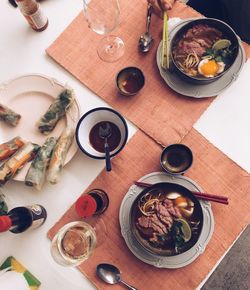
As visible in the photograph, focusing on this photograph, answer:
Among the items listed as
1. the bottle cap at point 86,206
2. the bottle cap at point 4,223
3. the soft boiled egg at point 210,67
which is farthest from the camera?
the soft boiled egg at point 210,67

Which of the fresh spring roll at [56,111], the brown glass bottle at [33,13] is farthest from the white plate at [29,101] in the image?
the brown glass bottle at [33,13]

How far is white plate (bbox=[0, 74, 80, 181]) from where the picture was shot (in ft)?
5.52

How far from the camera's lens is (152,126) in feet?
5.41

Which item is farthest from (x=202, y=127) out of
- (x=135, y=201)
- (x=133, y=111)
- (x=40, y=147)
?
(x=40, y=147)

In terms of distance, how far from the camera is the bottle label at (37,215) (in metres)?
1.56

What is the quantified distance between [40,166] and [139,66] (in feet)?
1.86

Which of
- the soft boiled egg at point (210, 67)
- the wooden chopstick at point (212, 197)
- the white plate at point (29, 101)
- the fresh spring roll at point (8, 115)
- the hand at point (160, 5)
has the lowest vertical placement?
the fresh spring roll at point (8, 115)

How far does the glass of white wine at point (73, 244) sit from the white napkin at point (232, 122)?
1.93 feet

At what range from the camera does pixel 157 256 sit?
5.01 feet

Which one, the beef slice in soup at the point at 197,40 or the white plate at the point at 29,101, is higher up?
the beef slice in soup at the point at 197,40

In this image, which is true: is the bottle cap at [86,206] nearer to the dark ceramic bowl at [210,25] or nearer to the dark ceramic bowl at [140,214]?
the dark ceramic bowl at [140,214]

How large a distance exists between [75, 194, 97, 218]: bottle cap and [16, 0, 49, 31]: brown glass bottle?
75 centimetres

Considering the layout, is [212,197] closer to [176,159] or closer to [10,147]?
[176,159]

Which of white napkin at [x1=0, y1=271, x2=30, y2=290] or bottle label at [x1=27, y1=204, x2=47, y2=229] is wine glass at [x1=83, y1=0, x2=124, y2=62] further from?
white napkin at [x1=0, y1=271, x2=30, y2=290]
